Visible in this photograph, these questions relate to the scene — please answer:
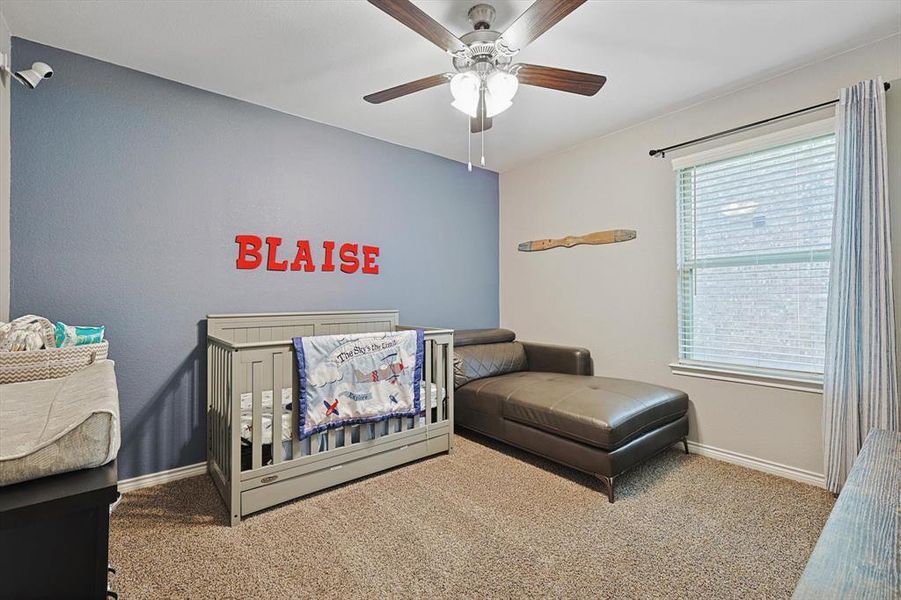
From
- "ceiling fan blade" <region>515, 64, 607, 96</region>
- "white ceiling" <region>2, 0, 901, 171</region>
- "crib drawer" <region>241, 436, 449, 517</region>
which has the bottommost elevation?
"crib drawer" <region>241, 436, 449, 517</region>

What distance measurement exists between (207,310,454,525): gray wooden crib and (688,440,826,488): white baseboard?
1.69 metres

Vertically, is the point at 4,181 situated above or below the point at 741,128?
below

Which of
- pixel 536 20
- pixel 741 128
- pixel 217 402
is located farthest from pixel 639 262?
pixel 217 402

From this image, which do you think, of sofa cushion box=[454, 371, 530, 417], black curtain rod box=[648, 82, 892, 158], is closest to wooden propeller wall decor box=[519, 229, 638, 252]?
black curtain rod box=[648, 82, 892, 158]

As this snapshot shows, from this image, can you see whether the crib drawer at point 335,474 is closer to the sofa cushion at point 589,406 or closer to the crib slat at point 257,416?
the crib slat at point 257,416

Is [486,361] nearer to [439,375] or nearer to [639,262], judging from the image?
[439,375]

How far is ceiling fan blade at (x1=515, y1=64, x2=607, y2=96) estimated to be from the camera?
5.77 feet

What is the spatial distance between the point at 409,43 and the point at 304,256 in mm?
1536

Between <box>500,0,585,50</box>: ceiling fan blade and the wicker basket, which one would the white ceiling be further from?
the wicker basket

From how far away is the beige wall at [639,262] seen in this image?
7.65ft

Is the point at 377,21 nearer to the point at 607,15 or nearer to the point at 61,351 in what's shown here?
the point at 607,15

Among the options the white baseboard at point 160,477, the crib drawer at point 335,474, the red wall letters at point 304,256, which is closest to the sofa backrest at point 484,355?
the crib drawer at point 335,474

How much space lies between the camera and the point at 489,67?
1.80 m

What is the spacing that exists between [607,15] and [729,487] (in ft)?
8.29
